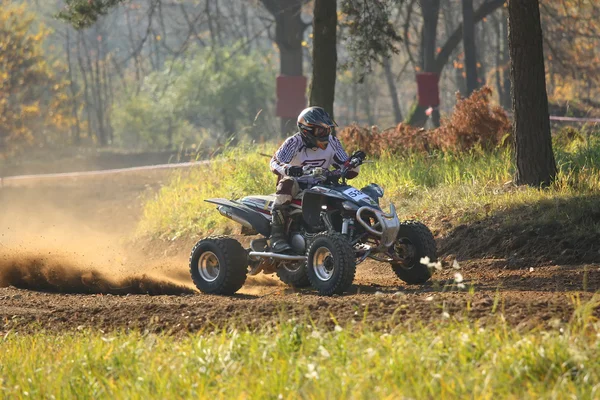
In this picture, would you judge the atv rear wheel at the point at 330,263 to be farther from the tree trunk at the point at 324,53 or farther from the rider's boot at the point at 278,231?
the tree trunk at the point at 324,53

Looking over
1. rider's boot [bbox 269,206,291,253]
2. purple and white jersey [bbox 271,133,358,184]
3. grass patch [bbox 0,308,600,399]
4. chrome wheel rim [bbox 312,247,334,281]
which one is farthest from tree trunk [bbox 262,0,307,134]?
grass patch [bbox 0,308,600,399]

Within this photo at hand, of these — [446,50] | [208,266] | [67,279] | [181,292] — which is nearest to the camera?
[208,266]

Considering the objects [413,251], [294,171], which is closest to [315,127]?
[294,171]

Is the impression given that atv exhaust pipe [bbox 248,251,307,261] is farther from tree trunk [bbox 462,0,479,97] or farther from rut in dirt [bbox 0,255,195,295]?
tree trunk [bbox 462,0,479,97]

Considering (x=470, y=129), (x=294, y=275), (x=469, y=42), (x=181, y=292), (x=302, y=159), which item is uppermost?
(x=469, y=42)

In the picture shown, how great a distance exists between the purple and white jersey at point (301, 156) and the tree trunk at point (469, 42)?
17.7 metres

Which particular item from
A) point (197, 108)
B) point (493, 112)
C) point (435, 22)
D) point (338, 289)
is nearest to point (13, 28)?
point (197, 108)

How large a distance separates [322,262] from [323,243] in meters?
0.27

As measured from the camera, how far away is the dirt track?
7.68 metres

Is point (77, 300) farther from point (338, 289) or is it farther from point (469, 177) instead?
point (469, 177)

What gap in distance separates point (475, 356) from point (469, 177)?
366 inches

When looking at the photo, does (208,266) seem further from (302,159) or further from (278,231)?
(302,159)

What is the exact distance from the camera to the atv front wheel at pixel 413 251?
10.5 meters

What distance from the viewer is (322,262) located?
10.2 metres
